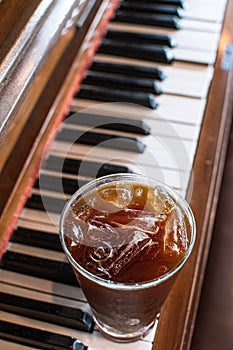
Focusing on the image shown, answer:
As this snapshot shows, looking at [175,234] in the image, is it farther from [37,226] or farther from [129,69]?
[129,69]

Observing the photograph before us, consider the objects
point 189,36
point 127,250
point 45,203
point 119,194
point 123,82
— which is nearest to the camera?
point 127,250

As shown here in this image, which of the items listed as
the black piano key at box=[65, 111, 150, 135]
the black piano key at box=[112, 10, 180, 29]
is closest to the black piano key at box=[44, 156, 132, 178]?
the black piano key at box=[65, 111, 150, 135]

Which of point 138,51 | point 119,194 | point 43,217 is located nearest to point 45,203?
point 43,217

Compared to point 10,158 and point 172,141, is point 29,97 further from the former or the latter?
point 172,141

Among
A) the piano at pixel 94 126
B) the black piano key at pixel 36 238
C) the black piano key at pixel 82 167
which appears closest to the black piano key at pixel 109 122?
the piano at pixel 94 126

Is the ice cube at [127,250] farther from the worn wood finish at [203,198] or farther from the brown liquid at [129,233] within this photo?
the worn wood finish at [203,198]
